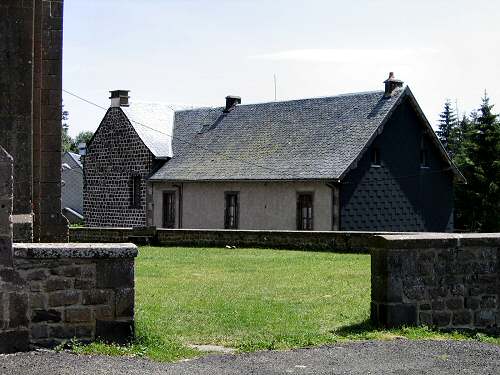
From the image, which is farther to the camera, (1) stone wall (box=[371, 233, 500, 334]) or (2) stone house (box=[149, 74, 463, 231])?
(2) stone house (box=[149, 74, 463, 231])

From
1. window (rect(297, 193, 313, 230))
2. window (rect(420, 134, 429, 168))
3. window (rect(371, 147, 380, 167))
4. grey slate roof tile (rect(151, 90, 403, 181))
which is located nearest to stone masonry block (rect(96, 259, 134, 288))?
grey slate roof tile (rect(151, 90, 403, 181))

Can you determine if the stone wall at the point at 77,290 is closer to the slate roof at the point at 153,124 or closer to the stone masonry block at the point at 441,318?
the stone masonry block at the point at 441,318

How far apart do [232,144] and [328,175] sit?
6785 mm

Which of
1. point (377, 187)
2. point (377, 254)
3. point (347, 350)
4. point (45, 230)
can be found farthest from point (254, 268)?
point (377, 187)

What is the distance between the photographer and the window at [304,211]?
3241 cm

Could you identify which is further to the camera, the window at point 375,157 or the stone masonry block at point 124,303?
the window at point 375,157

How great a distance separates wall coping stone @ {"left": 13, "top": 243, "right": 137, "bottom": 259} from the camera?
8641 mm

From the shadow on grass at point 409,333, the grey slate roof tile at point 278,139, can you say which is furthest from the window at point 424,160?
the shadow on grass at point 409,333

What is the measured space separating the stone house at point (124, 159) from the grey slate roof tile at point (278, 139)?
904mm

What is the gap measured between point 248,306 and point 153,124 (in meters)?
28.8

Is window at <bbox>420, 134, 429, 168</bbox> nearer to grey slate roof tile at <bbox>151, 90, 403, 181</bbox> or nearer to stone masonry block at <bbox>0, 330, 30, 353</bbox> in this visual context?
grey slate roof tile at <bbox>151, 90, 403, 181</bbox>

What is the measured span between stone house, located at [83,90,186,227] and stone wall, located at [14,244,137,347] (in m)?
28.9

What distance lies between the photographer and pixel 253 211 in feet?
112

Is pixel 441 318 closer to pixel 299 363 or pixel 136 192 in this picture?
pixel 299 363
